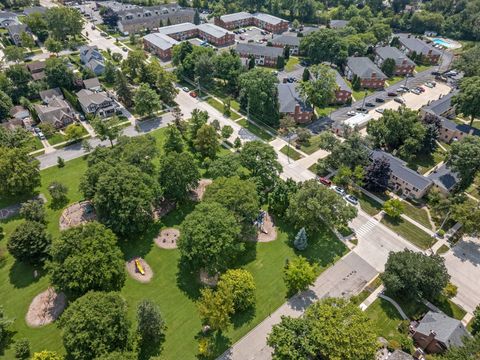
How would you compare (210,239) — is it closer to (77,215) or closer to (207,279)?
(207,279)

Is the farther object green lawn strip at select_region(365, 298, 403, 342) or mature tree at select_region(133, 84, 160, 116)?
mature tree at select_region(133, 84, 160, 116)

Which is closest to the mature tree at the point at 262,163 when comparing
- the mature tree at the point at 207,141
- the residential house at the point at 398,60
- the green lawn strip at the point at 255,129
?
the mature tree at the point at 207,141

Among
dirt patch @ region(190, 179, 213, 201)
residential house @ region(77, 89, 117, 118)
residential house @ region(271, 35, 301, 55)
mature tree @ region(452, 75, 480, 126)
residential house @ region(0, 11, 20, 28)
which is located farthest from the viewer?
residential house @ region(0, 11, 20, 28)

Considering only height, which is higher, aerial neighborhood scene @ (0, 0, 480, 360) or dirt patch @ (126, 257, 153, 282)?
aerial neighborhood scene @ (0, 0, 480, 360)

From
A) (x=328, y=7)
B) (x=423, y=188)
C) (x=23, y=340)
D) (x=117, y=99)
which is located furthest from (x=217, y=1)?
(x=23, y=340)

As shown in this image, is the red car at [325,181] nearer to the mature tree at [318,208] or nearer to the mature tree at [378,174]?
the mature tree at [378,174]

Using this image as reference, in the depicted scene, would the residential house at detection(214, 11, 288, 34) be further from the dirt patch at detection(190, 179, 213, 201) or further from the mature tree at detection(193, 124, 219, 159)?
the dirt patch at detection(190, 179, 213, 201)

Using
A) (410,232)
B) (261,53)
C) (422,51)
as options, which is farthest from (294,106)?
(422,51)

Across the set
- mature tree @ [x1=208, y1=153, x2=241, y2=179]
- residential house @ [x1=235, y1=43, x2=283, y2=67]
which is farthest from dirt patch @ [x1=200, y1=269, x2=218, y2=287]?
residential house @ [x1=235, y1=43, x2=283, y2=67]
